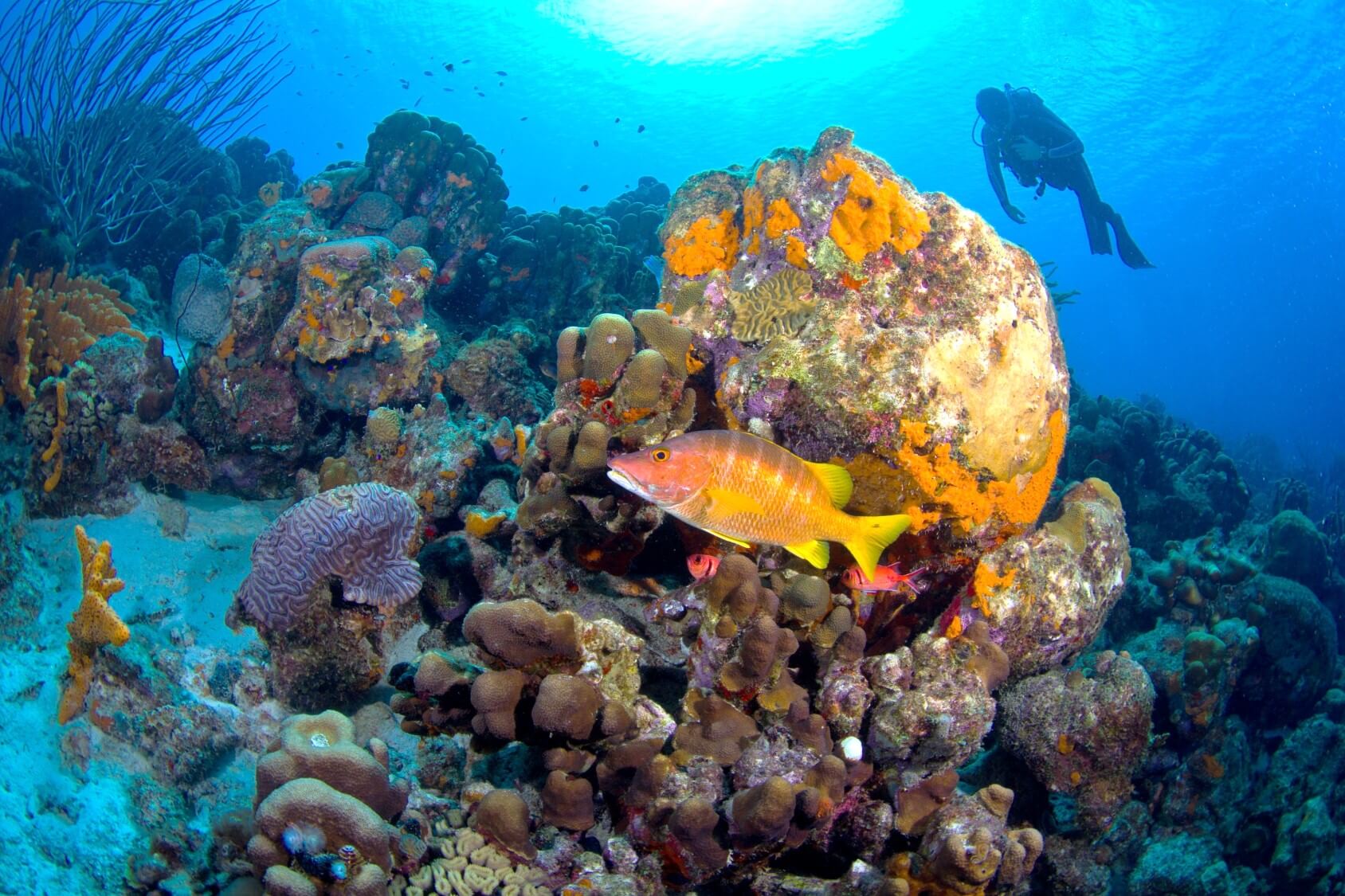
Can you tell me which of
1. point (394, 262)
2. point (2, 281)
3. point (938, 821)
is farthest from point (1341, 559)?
point (2, 281)

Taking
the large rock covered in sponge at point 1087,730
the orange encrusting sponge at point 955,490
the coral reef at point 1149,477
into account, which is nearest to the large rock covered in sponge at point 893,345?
the orange encrusting sponge at point 955,490

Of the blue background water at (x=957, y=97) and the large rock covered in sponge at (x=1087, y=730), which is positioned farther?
the blue background water at (x=957, y=97)

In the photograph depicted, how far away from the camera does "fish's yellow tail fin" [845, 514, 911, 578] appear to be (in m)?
2.59

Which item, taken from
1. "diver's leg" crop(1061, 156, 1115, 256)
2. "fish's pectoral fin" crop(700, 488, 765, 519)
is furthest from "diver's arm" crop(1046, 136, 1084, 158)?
"fish's pectoral fin" crop(700, 488, 765, 519)

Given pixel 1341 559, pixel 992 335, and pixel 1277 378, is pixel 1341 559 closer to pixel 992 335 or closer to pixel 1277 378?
pixel 992 335

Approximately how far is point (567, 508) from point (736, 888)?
2.16 meters

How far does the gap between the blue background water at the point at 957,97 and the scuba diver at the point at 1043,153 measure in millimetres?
11106

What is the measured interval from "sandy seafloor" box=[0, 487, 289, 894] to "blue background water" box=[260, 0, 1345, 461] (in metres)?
23.5

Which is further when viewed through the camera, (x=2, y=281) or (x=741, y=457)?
(x=2, y=281)

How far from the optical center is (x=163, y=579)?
4.72 meters

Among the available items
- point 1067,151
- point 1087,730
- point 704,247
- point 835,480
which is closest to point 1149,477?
point 1067,151

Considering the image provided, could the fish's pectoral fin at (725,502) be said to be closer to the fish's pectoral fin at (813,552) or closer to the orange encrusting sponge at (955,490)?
the fish's pectoral fin at (813,552)

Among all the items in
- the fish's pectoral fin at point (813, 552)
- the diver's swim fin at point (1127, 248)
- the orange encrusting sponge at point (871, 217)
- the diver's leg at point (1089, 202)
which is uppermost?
the diver's leg at point (1089, 202)

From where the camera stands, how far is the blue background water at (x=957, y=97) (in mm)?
37219
